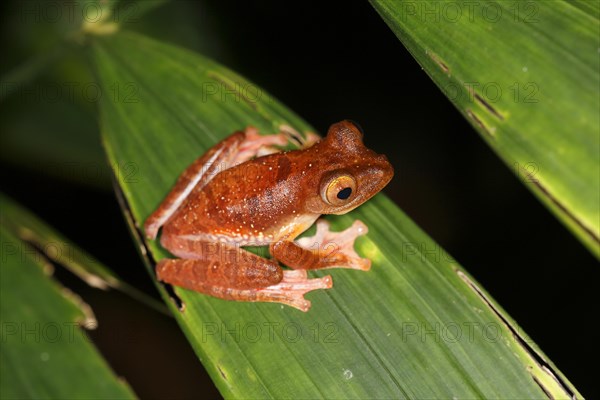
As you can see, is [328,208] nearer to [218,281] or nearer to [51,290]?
[218,281]

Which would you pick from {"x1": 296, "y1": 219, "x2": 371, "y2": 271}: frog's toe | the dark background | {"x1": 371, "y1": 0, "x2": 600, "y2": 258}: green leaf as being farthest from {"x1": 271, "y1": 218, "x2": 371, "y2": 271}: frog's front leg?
the dark background

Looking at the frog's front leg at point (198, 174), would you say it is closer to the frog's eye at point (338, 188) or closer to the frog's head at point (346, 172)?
the frog's head at point (346, 172)

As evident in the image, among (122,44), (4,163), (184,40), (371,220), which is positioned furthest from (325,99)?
(4,163)

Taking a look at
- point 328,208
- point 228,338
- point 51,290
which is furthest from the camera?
point 51,290
